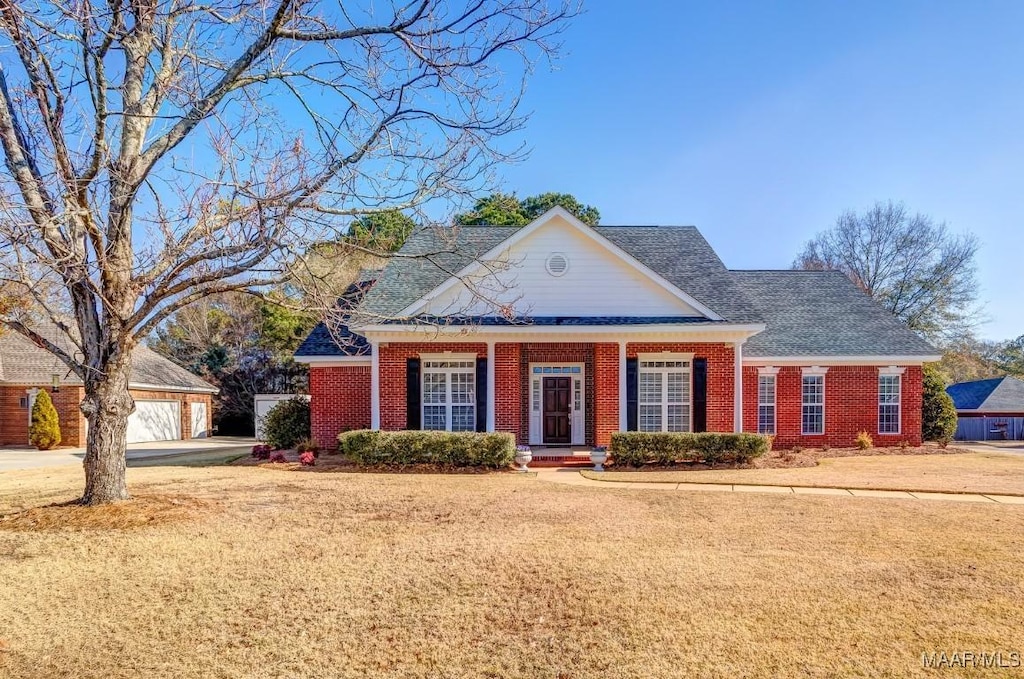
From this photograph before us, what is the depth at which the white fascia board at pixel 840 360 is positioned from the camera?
58.0 ft

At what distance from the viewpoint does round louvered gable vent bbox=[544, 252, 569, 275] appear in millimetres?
16594

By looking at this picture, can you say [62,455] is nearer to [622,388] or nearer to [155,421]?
[155,421]

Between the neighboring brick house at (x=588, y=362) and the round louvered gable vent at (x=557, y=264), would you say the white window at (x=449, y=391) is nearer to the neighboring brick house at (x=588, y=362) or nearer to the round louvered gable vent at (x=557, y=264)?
the neighboring brick house at (x=588, y=362)

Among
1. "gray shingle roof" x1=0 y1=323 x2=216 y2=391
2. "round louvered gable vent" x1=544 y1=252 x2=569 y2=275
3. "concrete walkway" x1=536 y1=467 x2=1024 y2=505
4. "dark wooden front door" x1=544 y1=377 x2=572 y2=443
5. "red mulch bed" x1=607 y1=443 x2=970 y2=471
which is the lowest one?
"red mulch bed" x1=607 y1=443 x2=970 y2=471

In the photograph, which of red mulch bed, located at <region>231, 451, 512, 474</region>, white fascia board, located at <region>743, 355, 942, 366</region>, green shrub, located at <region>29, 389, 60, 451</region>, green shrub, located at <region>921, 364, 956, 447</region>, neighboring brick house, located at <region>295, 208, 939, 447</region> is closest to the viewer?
red mulch bed, located at <region>231, 451, 512, 474</region>

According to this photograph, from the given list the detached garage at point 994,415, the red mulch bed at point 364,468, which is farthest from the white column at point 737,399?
the detached garage at point 994,415

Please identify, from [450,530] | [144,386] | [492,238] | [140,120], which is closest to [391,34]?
[140,120]

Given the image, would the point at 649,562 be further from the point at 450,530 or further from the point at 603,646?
the point at 450,530

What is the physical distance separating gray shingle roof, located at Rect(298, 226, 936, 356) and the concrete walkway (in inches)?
192

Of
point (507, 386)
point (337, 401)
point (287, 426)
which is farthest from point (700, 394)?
point (287, 426)

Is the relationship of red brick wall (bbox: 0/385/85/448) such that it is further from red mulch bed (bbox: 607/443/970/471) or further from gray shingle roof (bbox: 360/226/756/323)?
red mulch bed (bbox: 607/443/970/471)

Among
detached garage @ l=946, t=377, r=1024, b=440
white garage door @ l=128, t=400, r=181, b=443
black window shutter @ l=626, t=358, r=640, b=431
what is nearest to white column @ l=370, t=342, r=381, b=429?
black window shutter @ l=626, t=358, r=640, b=431

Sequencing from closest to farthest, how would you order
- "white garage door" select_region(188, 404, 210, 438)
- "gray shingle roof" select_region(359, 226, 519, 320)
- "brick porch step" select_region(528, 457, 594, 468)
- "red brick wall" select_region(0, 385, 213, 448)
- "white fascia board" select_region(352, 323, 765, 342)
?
"brick porch step" select_region(528, 457, 594, 468) → "white fascia board" select_region(352, 323, 765, 342) → "gray shingle roof" select_region(359, 226, 519, 320) → "red brick wall" select_region(0, 385, 213, 448) → "white garage door" select_region(188, 404, 210, 438)

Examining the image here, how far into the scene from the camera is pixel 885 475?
1270 centimetres
